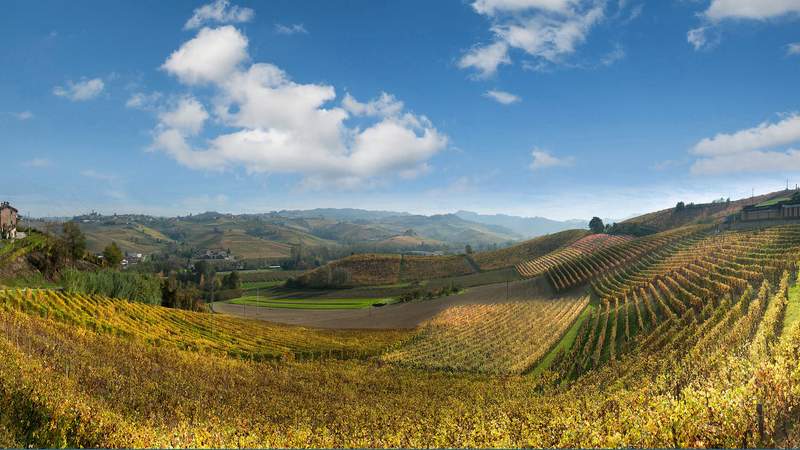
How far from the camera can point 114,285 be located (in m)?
62.6

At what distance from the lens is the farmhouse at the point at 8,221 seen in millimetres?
82775

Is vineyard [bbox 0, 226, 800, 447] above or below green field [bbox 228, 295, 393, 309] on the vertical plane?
above

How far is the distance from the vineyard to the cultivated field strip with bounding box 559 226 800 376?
0.23 m

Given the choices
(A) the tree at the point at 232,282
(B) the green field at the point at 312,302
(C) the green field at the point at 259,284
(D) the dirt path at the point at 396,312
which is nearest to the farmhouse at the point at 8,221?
(D) the dirt path at the point at 396,312

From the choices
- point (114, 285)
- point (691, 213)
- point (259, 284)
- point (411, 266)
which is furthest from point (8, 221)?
point (691, 213)

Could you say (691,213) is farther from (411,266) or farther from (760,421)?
(760,421)

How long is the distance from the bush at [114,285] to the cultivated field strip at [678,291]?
5812 centimetres

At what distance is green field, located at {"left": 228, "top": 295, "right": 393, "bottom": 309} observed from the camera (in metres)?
95.3

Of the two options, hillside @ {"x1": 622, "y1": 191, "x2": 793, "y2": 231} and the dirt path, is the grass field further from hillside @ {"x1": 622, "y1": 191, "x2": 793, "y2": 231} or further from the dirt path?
hillside @ {"x1": 622, "y1": 191, "x2": 793, "y2": 231}

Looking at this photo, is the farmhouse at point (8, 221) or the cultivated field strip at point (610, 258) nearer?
the cultivated field strip at point (610, 258)

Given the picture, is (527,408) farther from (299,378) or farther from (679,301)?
(679,301)

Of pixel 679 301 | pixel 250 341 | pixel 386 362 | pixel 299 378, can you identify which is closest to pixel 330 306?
pixel 250 341

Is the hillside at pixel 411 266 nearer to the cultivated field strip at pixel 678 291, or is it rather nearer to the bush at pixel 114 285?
the bush at pixel 114 285

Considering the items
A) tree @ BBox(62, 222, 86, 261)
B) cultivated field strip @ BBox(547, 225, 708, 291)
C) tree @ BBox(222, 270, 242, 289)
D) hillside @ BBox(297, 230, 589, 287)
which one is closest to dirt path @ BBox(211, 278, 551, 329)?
cultivated field strip @ BBox(547, 225, 708, 291)
